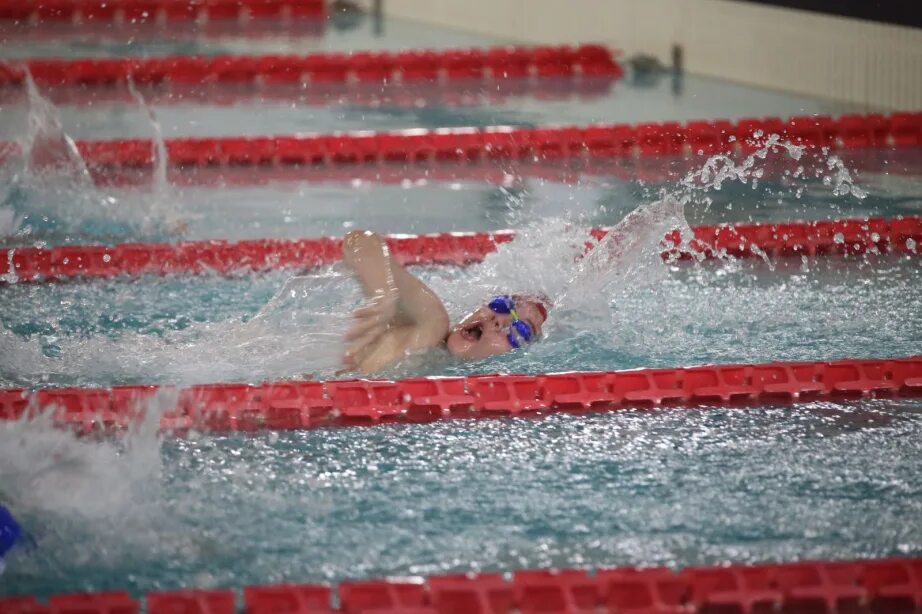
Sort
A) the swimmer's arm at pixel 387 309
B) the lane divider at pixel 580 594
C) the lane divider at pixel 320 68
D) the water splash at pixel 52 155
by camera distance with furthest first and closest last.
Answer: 1. the lane divider at pixel 320 68
2. the water splash at pixel 52 155
3. the swimmer's arm at pixel 387 309
4. the lane divider at pixel 580 594

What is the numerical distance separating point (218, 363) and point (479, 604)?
1660mm

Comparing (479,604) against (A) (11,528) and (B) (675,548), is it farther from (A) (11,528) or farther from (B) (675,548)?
(A) (11,528)

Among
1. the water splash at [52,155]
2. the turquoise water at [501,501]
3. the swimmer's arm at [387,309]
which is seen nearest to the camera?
the turquoise water at [501,501]

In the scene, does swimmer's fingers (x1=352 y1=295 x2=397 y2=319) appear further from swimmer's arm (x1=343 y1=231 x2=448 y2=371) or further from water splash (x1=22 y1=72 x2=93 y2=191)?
water splash (x1=22 y1=72 x2=93 y2=191)

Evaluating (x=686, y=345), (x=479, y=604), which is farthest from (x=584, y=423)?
(x=479, y=604)

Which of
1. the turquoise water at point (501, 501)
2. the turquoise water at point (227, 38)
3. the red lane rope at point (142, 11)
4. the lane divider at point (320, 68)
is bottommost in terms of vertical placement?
the turquoise water at point (501, 501)

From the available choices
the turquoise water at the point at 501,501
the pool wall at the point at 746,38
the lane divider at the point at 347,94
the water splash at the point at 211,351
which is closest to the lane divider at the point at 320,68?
the lane divider at the point at 347,94

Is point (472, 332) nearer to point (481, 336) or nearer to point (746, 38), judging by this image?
point (481, 336)

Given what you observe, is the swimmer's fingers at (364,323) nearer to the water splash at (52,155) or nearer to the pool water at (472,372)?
the pool water at (472,372)

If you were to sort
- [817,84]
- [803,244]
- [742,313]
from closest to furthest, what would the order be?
[742,313] < [803,244] < [817,84]

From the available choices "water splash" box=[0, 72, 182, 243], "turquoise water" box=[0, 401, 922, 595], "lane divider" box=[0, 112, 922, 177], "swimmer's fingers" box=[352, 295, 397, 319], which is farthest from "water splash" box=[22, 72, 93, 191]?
"turquoise water" box=[0, 401, 922, 595]

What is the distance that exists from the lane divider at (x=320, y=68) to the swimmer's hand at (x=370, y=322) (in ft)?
14.4

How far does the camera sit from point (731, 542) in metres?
2.90

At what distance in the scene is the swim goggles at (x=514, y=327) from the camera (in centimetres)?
396
